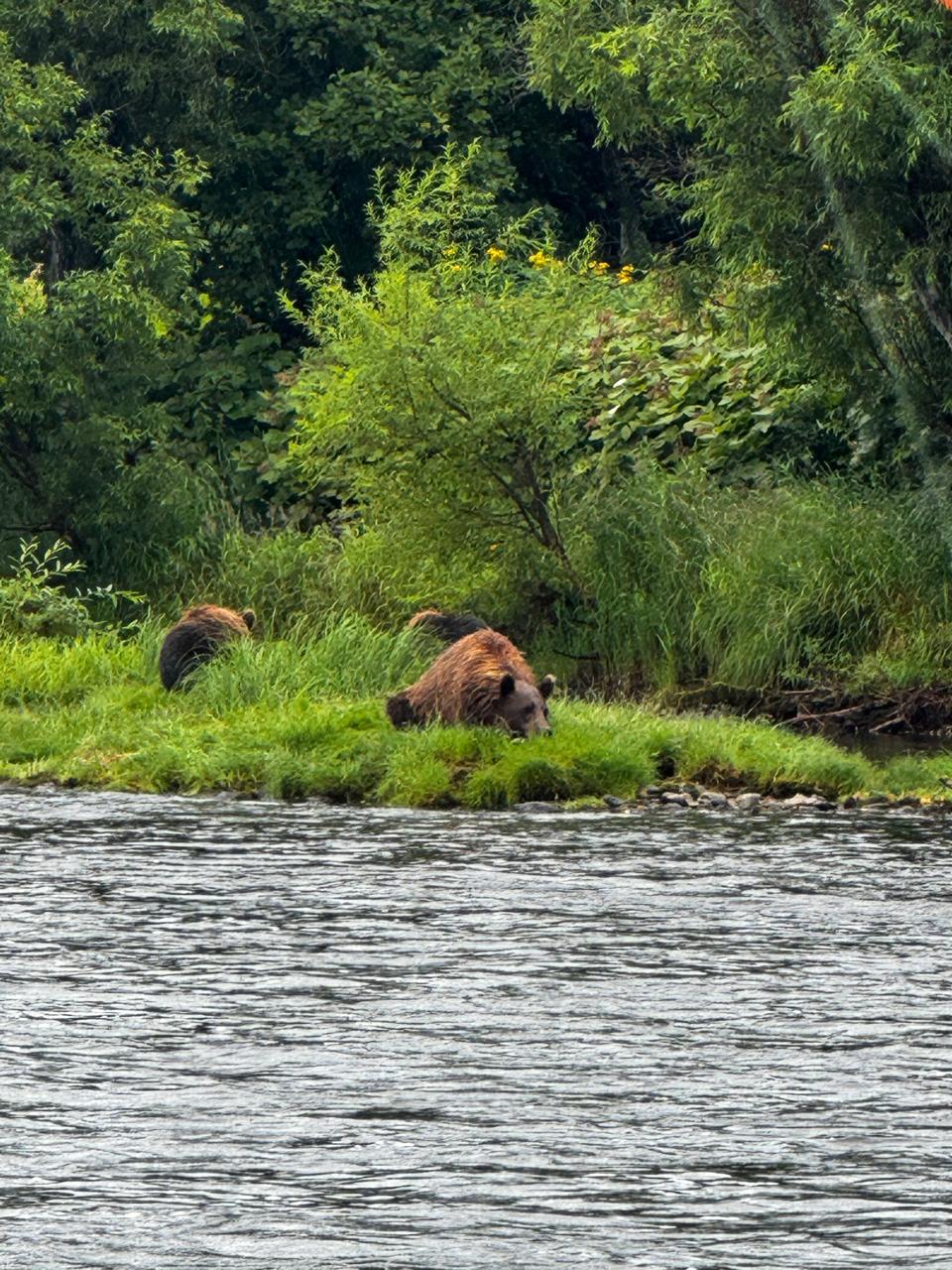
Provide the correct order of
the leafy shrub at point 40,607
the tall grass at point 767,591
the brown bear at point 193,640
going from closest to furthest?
1. the brown bear at point 193,640
2. the tall grass at point 767,591
3. the leafy shrub at point 40,607

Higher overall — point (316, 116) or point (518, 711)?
point (316, 116)

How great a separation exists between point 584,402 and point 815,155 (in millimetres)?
6634

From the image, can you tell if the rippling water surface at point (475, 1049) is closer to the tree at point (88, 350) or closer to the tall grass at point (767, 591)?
the tall grass at point (767, 591)

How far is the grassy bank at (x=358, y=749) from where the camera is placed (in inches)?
679

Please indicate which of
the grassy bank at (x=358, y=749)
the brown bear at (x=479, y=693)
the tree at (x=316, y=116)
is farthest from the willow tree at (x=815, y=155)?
the tree at (x=316, y=116)

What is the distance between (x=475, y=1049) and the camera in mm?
10172

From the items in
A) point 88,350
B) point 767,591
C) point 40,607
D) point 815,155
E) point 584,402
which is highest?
point 815,155

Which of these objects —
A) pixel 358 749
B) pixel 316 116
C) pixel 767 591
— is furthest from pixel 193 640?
pixel 316 116

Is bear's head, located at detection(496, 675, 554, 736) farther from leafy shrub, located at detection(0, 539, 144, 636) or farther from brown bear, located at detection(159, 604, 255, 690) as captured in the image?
leafy shrub, located at detection(0, 539, 144, 636)

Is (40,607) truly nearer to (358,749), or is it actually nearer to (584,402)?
(584,402)

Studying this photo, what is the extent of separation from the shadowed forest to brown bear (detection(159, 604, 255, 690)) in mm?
388

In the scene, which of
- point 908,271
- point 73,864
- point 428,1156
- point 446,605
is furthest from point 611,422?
point 428,1156

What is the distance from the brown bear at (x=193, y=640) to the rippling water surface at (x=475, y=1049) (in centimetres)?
459

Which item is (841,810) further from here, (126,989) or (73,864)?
(126,989)
